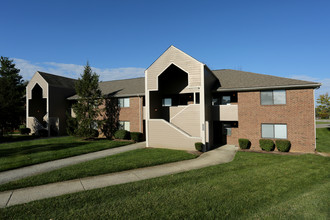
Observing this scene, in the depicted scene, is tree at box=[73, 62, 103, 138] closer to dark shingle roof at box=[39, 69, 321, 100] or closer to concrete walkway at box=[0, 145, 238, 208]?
dark shingle roof at box=[39, 69, 321, 100]

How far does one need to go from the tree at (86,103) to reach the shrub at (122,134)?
8.33ft

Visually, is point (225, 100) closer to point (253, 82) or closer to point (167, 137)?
point (253, 82)

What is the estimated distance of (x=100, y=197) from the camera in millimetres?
6312

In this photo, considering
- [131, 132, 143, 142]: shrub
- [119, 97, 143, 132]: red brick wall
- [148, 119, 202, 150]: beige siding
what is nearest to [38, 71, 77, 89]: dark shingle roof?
[119, 97, 143, 132]: red brick wall

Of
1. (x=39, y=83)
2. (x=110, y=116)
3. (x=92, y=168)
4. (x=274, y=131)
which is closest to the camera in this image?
(x=92, y=168)

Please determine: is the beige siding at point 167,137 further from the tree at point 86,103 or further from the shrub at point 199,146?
the tree at point 86,103

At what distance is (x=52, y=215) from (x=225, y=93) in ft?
55.2

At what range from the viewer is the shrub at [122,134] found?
66.4 ft

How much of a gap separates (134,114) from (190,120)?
26.3 feet

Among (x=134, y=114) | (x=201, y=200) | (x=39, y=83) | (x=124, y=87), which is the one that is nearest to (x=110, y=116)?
(x=134, y=114)

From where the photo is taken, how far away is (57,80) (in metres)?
27.2

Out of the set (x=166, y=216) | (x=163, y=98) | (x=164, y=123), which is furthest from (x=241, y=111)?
(x=166, y=216)

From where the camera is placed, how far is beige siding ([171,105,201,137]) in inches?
604

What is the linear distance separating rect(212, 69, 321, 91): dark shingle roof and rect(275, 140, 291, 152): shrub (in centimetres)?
464
